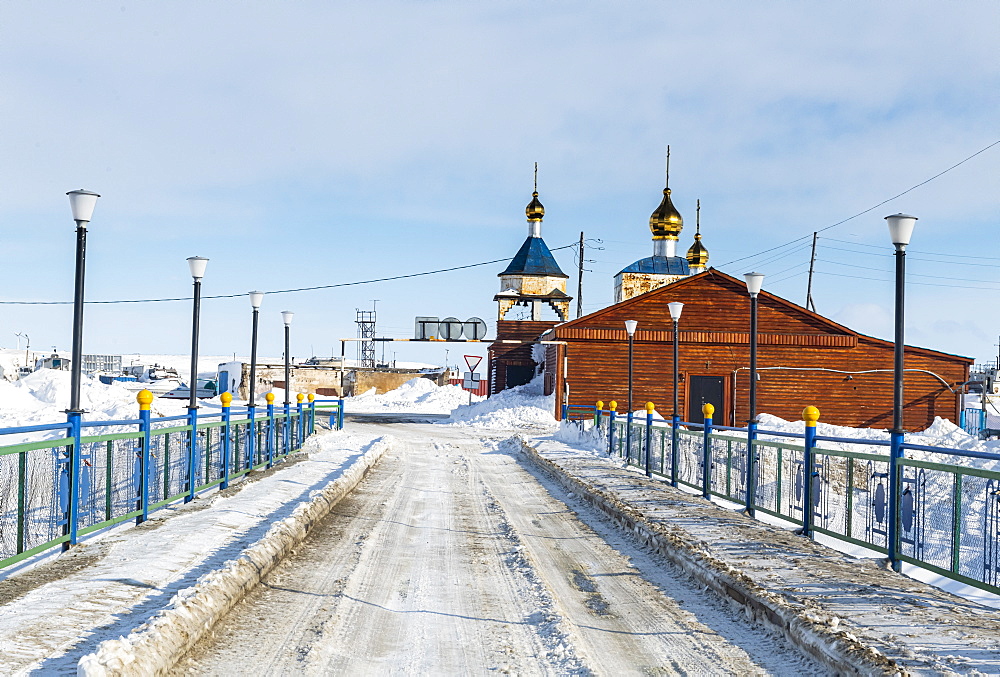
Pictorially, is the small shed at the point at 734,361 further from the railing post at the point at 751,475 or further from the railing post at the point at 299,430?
the railing post at the point at 751,475

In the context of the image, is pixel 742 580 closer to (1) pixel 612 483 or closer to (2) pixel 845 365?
(1) pixel 612 483

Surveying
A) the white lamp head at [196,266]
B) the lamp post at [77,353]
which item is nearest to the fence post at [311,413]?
the white lamp head at [196,266]

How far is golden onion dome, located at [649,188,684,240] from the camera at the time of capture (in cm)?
5297

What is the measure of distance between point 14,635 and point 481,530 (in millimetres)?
6037

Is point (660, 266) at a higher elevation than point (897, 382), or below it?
higher

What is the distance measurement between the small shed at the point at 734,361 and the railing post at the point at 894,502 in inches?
1092

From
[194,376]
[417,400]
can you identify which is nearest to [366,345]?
[417,400]

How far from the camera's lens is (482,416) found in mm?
39062

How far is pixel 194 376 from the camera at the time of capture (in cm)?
1450

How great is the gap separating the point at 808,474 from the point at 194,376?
375 inches

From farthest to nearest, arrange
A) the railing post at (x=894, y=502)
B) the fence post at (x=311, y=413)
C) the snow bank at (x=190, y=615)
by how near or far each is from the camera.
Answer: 1. the fence post at (x=311, y=413)
2. the railing post at (x=894, y=502)
3. the snow bank at (x=190, y=615)

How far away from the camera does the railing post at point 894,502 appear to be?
8.14 m

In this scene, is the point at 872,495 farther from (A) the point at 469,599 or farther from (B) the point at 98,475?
(B) the point at 98,475

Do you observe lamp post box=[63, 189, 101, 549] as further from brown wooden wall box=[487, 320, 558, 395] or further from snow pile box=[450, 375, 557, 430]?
brown wooden wall box=[487, 320, 558, 395]
